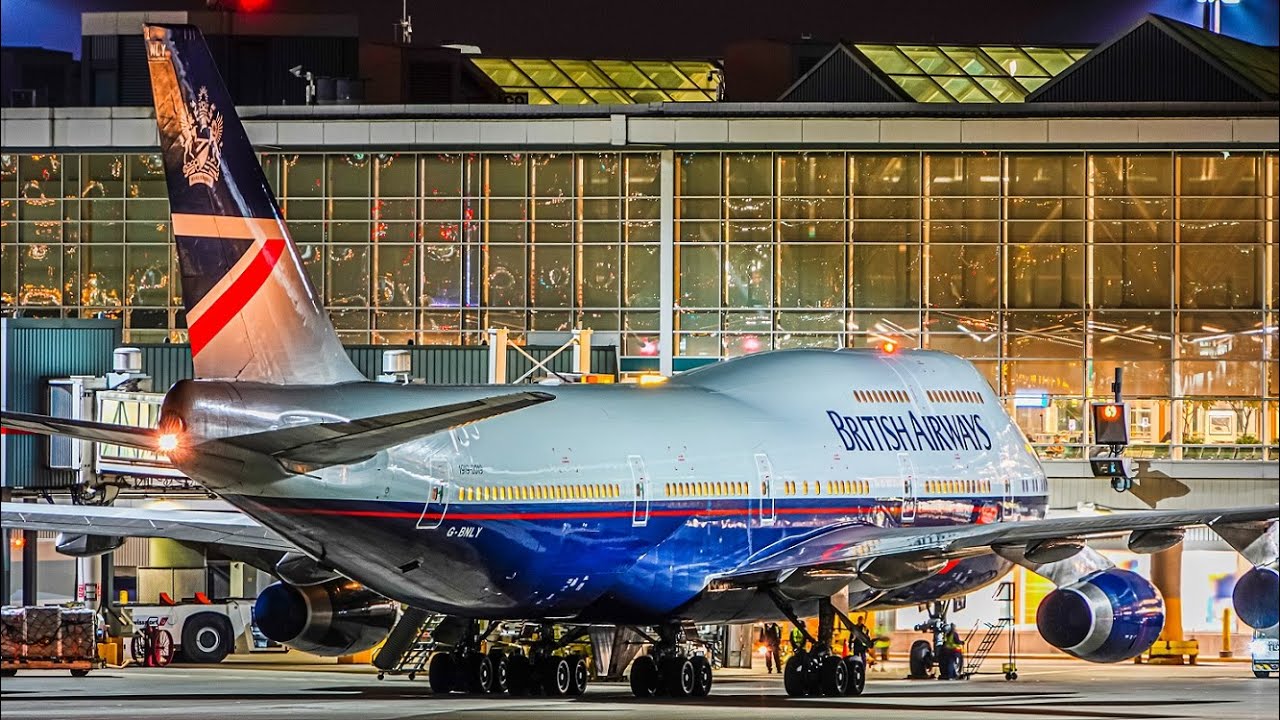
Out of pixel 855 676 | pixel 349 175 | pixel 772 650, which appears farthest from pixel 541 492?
pixel 349 175

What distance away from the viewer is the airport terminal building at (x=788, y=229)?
2186 inches

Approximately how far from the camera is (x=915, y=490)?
35781 millimetres

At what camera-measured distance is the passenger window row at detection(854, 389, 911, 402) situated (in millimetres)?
35625

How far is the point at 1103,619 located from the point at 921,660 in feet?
45.7

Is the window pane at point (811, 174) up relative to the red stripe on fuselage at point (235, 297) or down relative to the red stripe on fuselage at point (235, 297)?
up

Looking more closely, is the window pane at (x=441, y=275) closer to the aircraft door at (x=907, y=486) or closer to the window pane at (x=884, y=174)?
the window pane at (x=884, y=174)

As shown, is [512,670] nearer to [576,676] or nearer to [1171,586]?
[576,676]

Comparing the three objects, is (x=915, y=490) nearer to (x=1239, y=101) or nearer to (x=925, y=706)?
(x=925, y=706)

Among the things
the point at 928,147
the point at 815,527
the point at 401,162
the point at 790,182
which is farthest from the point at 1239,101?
the point at 815,527

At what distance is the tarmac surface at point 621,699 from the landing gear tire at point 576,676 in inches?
9.5

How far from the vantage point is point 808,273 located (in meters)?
57.5

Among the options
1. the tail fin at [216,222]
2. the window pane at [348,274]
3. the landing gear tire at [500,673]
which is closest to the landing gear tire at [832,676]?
the landing gear tire at [500,673]

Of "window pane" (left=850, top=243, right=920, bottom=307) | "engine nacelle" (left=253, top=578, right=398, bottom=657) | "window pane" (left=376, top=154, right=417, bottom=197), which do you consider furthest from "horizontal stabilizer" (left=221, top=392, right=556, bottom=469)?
"window pane" (left=376, top=154, right=417, bottom=197)

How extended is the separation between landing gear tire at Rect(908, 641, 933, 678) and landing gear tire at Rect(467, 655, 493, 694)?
1327cm
